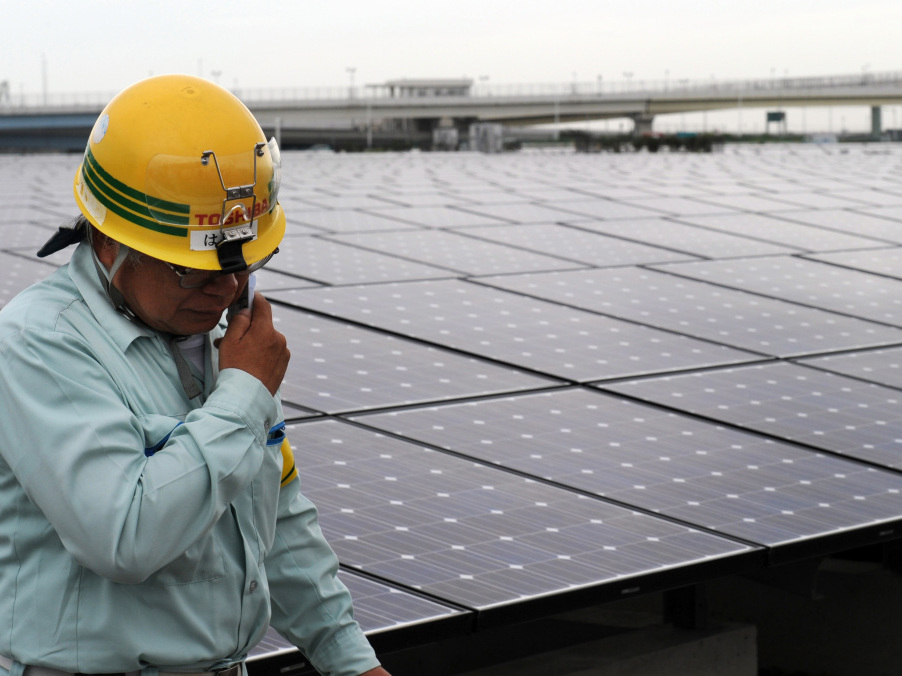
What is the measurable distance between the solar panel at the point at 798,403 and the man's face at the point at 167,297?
4818 millimetres

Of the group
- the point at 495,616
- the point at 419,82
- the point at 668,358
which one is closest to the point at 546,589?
the point at 495,616

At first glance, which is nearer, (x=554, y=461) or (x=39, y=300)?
(x=39, y=300)

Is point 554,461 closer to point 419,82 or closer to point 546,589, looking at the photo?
point 546,589

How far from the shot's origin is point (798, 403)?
762cm

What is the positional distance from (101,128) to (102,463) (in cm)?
76

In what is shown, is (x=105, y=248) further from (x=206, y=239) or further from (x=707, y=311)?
(x=707, y=311)

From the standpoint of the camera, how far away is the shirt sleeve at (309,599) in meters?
3.05

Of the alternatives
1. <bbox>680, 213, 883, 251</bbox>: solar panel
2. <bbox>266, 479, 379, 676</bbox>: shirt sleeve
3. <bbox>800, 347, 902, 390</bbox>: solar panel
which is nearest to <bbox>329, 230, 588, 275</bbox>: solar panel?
<bbox>680, 213, 883, 251</bbox>: solar panel

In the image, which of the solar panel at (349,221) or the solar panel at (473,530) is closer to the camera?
the solar panel at (473,530)

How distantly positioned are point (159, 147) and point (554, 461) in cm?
392

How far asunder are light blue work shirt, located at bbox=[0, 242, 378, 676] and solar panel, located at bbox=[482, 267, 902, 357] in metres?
6.80

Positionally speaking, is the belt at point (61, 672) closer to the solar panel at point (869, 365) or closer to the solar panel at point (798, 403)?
the solar panel at point (798, 403)

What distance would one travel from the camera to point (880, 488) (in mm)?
Answer: 6207

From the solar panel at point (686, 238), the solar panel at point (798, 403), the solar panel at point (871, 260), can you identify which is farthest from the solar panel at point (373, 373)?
the solar panel at point (871, 260)
